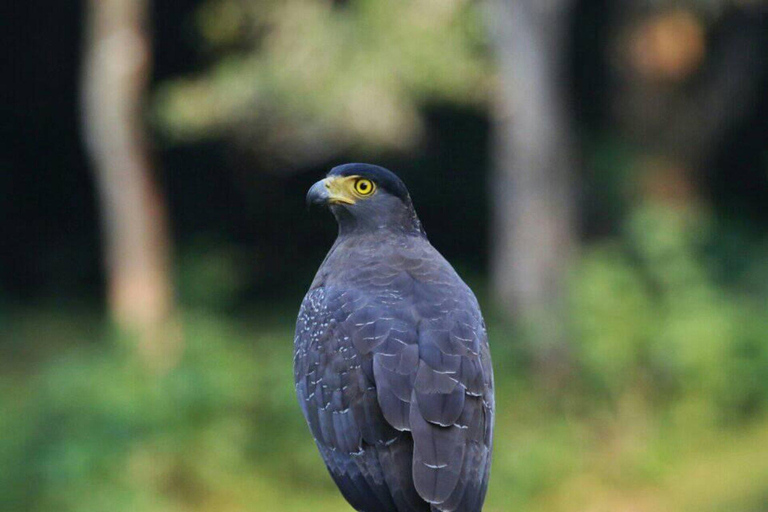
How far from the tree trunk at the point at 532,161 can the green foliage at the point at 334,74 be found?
1.08 feet

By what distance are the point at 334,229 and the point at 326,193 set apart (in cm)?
1245

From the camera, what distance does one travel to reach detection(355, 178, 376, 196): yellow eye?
4.91 metres

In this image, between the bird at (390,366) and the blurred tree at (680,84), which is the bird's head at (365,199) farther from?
the blurred tree at (680,84)

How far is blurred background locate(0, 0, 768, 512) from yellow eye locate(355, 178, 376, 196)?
5470mm

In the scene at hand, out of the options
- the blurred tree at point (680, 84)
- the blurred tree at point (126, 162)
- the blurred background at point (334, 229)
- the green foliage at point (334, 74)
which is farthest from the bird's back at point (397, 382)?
the blurred tree at point (680, 84)

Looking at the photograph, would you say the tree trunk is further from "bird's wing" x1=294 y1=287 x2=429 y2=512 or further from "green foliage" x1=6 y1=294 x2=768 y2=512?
"bird's wing" x1=294 y1=287 x2=429 y2=512

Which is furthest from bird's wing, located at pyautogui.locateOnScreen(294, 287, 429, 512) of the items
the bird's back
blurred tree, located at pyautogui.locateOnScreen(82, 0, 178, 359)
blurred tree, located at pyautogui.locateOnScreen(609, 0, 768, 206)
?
blurred tree, located at pyautogui.locateOnScreen(609, 0, 768, 206)

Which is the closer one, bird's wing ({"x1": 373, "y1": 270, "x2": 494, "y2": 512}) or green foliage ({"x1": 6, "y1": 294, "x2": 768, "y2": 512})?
bird's wing ({"x1": 373, "y1": 270, "x2": 494, "y2": 512})

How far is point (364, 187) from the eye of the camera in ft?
16.2

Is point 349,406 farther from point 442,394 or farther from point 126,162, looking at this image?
point 126,162

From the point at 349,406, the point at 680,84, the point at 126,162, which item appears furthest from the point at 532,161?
the point at 349,406

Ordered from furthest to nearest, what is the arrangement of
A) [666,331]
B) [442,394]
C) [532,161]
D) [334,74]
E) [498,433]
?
[532,161] → [498,433] → [334,74] → [666,331] → [442,394]

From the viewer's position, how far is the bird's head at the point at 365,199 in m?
4.84

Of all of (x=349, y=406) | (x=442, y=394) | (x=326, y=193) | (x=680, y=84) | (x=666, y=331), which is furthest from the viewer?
(x=680, y=84)
